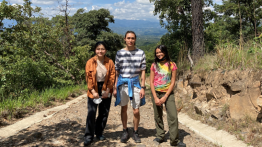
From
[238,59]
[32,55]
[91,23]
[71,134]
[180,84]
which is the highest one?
[91,23]

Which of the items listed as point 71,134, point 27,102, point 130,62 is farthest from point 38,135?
point 130,62

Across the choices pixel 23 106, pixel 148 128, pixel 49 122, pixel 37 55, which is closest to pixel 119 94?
pixel 148 128

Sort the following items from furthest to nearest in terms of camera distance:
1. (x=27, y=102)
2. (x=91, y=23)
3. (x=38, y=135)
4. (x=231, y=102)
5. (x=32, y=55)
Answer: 1. (x=91, y=23)
2. (x=32, y=55)
3. (x=27, y=102)
4. (x=231, y=102)
5. (x=38, y=135)

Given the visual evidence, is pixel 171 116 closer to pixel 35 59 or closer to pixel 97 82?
pixel 97 82

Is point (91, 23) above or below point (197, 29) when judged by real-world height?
above

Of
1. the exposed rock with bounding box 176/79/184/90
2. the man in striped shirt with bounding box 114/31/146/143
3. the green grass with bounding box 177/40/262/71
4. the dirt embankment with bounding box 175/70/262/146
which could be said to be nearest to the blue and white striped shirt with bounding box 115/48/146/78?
the man in striped shirt with bounding box 114/31/146/143

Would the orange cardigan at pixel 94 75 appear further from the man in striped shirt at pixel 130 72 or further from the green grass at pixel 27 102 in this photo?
the green grass at pixel 27 102

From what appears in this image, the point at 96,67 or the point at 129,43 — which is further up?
the point at 129,43

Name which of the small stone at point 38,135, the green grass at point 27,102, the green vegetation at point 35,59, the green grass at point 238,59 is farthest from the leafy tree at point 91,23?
the small stone at point 38,135

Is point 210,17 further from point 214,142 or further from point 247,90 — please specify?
point 214,142

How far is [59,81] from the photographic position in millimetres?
8984

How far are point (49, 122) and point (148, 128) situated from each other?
90.0 inches

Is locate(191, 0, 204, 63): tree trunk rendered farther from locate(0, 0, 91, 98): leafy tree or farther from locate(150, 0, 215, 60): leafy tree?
locate(0, 0, 91, 98): leafy tree

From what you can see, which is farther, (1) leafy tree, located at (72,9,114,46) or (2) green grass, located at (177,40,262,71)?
(1) leafy tree, located at (72,9,114,46)
